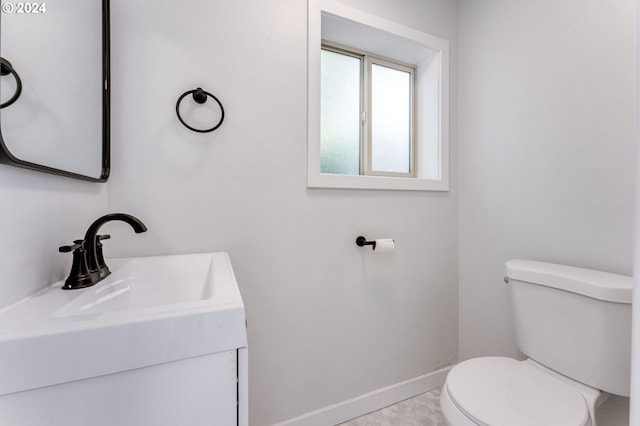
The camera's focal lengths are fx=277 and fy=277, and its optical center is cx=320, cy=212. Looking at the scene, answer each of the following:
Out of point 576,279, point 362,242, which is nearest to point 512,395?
point 576,279

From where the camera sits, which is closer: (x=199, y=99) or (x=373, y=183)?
(x=199, y=99)

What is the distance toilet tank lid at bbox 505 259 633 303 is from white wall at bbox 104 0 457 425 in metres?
0.52

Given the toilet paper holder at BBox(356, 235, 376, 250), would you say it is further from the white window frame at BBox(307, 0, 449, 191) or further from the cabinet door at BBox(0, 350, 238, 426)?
the cabinet door at BBox(0, 350, 238, 426)

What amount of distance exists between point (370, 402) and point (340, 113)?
1.67 metres

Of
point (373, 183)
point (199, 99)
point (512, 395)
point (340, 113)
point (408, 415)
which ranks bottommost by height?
point (408, 415)

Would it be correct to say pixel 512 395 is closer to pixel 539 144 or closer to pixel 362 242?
pixel 362 242

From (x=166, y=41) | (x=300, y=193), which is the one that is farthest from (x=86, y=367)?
(x=166, y=41)

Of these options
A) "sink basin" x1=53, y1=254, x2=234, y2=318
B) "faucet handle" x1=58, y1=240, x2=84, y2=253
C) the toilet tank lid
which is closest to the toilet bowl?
the toilet tank lid

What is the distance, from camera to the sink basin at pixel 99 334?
1.38ft

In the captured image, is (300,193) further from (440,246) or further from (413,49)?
(413,49)

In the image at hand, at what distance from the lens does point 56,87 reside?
2.40ft

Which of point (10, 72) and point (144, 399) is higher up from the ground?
point (10, 72)

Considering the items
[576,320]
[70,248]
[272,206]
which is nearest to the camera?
[70,248]

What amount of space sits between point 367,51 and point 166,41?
115 cm
